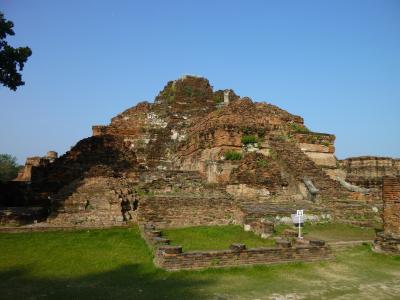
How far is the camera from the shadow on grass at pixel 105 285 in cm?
666

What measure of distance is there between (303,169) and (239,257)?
9.58m

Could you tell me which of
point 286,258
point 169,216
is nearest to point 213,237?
point 169,216

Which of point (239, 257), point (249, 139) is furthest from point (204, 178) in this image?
point (239, 257)

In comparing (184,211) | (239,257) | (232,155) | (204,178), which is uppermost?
(232,155)

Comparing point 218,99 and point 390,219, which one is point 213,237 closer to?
point 390,219

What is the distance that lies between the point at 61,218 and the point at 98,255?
413 centimetres

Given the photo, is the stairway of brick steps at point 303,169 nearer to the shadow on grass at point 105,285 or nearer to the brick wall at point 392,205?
the brick wall at point 392,205

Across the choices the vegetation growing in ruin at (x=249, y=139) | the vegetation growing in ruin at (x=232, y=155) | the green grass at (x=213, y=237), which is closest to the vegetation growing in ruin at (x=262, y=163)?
the vegetation growing in ruin at (x=232, y=155)

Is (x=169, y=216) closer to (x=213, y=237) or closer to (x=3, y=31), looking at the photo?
(x=213, y=237)

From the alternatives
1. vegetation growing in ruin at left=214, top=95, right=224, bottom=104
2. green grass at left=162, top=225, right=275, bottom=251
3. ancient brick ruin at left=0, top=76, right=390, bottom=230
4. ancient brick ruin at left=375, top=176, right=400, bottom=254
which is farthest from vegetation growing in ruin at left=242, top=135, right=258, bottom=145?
vegetation growing in ruin at left=214, top=95, right=224, bottom=104

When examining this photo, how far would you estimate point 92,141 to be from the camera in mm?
19516

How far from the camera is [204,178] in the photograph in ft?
56.2

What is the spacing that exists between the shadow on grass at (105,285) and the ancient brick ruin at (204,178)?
5.16 meters

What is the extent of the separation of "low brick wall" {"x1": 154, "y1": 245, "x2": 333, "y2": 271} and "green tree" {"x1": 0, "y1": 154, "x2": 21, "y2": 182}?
50.4 meters
